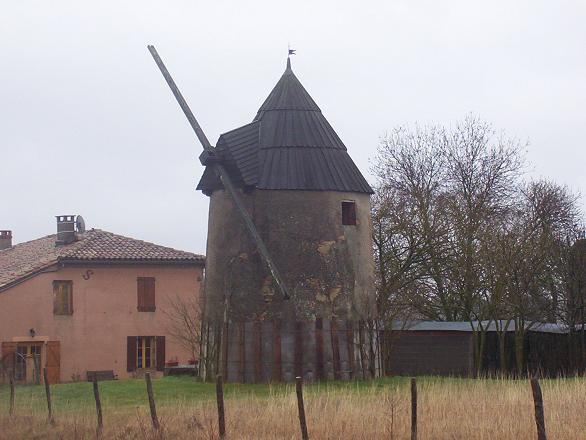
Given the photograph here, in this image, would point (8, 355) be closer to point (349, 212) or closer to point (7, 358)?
point (7, 358)

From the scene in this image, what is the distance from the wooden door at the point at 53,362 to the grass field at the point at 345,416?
1544cm

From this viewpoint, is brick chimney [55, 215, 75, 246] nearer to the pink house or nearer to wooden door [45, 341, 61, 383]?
the pink house

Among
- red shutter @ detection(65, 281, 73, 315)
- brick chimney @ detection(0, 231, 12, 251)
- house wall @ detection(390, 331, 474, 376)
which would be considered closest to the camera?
house wall @ detection(390, 331, 474, 376)

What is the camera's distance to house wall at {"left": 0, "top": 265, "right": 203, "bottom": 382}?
37594 millimetres

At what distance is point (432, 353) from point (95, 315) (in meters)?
12.7

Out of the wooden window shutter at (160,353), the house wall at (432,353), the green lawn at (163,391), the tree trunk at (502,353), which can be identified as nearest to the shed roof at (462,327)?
the house wall at (432,353)

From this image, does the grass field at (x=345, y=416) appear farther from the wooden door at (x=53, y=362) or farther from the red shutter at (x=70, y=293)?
the red shutter at (x=70, y=293)

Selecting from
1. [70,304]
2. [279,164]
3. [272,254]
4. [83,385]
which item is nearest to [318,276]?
[272,254]

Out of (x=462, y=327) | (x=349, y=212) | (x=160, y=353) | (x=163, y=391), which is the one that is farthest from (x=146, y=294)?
(x=163, y=391)

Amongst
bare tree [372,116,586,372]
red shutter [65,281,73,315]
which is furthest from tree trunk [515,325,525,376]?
red shutter [65,281,73,315]

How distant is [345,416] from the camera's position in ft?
52.5

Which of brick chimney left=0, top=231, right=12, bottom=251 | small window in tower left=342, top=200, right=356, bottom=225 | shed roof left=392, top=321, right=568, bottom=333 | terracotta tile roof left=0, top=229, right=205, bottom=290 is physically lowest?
shed roof left=392, top=321, right=568, bottom=333

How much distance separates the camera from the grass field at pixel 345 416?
1455 centimetres

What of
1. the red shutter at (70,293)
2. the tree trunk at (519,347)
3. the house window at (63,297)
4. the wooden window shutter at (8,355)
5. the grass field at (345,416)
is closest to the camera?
the grass field at (345,416)
